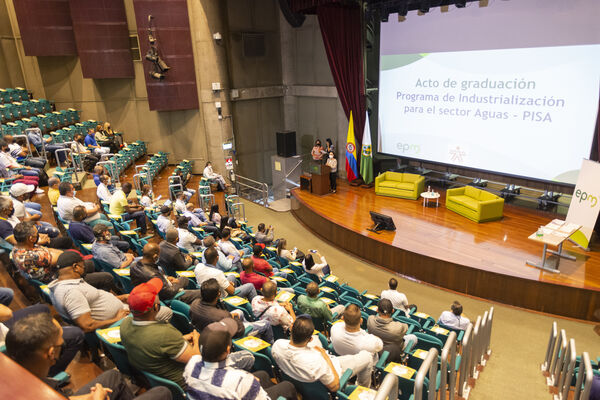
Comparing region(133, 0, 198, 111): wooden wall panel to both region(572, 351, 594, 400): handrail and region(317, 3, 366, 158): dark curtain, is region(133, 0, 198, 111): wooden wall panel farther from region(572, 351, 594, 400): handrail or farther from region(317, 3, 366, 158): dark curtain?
region(572, 351, 594, 400): handrail

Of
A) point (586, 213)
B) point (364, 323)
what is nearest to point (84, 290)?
point (364, 323)

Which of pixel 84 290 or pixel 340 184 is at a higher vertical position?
pixel 84 290

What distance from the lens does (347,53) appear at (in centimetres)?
1111

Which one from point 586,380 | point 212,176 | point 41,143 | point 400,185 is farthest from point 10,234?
point 400,185

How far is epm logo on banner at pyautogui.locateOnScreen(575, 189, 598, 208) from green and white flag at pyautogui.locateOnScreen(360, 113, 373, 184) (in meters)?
4.92

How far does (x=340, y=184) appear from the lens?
11.8m

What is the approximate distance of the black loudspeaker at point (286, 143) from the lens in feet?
39.9

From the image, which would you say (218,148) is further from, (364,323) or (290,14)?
(364,323)

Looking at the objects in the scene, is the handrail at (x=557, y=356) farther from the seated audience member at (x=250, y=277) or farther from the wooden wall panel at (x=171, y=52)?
the wooden wall panel at (x=171, y=52)

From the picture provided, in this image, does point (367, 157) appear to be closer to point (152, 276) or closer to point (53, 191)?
point (53, 191)

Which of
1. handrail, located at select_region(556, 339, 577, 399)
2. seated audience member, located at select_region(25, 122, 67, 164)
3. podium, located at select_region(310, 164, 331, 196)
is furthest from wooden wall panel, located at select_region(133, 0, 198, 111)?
handrail, located at select_region(556, 339, 577, 399)

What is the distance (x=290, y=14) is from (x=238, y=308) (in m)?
10.6

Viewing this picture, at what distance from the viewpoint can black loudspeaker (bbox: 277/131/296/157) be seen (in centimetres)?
1217

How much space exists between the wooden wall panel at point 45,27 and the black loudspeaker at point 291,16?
21.6ft
